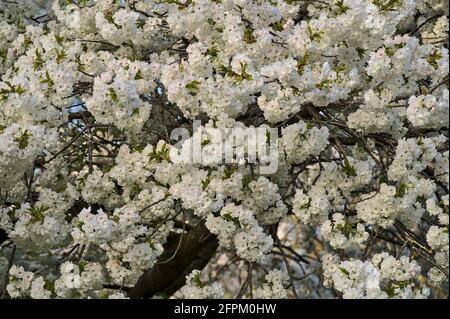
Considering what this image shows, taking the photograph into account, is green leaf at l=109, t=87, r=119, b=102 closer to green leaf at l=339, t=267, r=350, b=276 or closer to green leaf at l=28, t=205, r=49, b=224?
green leaf at l=28, t=205, r=49, b=224

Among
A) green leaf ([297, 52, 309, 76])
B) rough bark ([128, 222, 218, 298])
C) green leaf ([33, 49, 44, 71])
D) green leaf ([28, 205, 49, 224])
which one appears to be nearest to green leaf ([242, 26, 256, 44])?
green leaf ([297, 52, 309, 76])

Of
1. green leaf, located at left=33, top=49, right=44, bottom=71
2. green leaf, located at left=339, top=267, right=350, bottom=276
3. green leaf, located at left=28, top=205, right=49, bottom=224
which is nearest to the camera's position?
green leaf, located at left=339, top=267, right=350, bottom=276

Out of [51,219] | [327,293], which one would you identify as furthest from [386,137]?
[327,293]

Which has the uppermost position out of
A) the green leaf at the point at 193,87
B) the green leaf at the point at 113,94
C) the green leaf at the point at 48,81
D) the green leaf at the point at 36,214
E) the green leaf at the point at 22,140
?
the green leaf at the point at 193,87

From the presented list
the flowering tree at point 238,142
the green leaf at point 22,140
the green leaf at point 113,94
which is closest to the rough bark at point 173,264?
the flowering tree at point 238,142

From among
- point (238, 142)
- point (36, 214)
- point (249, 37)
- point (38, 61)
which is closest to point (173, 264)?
point (36, 214)

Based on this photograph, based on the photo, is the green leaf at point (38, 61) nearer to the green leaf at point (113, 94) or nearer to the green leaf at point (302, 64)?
the green leaf at point (113, 94)

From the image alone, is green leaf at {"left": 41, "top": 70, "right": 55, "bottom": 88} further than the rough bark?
No

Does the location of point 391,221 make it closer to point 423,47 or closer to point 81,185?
point 423,47

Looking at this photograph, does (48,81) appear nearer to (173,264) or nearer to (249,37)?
(249,37)

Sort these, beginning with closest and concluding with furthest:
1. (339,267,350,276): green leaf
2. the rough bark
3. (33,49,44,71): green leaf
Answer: (339,267,350,276): green leaf
(33,49,44,71): green leaf
the rough bark
